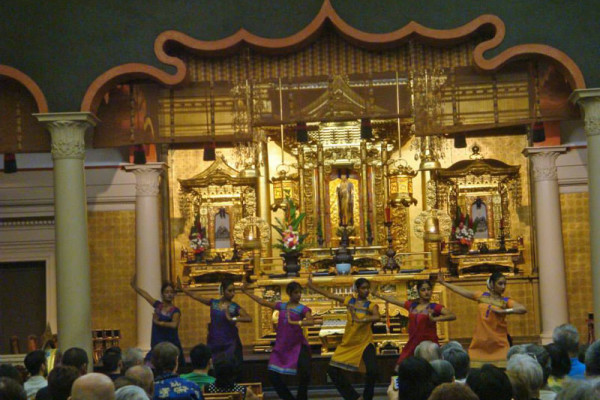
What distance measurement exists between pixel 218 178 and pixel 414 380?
12.9 m

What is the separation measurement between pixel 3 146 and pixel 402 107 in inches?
213

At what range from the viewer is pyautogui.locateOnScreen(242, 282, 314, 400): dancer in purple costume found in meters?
11.3

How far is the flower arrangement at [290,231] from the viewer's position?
15633 millimetres

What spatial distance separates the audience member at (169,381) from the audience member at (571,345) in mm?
2599

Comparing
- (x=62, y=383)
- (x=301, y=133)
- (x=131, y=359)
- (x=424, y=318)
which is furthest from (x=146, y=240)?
(x=62, y=383)

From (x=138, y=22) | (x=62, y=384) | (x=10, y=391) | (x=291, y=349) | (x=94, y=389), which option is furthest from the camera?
(x=138, y=22)

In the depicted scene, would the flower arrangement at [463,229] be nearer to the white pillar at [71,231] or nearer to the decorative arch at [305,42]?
the decorative arch at [305,42]

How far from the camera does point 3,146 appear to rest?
13.9 m

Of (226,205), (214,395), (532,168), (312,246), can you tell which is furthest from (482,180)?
(214,395)

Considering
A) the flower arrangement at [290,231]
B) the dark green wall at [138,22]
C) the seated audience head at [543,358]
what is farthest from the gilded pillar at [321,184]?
the seated audience head at [543,358]

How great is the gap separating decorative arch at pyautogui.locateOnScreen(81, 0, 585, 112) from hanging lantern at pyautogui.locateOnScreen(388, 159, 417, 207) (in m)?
4.46

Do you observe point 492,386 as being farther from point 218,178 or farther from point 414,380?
point 218,178

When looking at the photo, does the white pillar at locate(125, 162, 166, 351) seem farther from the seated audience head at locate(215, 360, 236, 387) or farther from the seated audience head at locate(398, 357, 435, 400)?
the seated audience head at locate(398, 357, 435, 400)

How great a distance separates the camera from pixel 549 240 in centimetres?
1652
